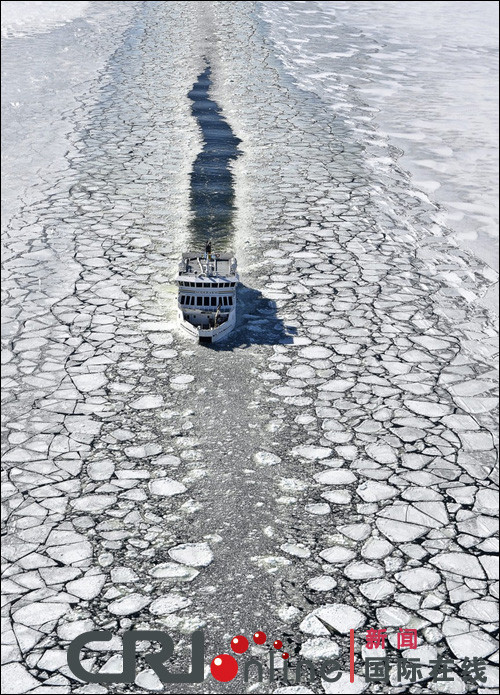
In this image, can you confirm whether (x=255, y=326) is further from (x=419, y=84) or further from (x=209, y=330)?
(x=419, y=84)

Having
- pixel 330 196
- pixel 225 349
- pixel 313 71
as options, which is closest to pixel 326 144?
pixel 330 196

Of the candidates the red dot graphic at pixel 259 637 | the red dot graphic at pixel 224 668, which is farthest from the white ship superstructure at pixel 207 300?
the red dot graphic at pixel 224 668

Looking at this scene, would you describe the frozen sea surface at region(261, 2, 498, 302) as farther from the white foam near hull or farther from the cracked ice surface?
the white foam near hull

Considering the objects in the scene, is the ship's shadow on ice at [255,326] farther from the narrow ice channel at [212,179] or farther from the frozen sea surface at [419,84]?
the frozen sea surface at [419,84]

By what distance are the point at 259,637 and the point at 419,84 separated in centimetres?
1493

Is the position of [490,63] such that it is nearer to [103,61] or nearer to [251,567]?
[103,61]

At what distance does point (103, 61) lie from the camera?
17.3m

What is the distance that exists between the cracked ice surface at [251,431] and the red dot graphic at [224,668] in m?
0.09

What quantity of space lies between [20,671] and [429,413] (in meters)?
3.48

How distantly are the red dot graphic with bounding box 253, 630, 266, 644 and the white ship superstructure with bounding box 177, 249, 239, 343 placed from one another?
10.4ft

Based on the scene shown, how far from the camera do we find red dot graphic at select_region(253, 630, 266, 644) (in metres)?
4.01

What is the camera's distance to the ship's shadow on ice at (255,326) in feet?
22.7

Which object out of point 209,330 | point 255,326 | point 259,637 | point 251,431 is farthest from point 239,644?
point 255,326

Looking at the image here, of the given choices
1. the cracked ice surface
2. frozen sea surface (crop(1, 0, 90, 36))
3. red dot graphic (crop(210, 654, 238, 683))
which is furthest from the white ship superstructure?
frozen sea surface (crop(1, 0, 90, 36))
